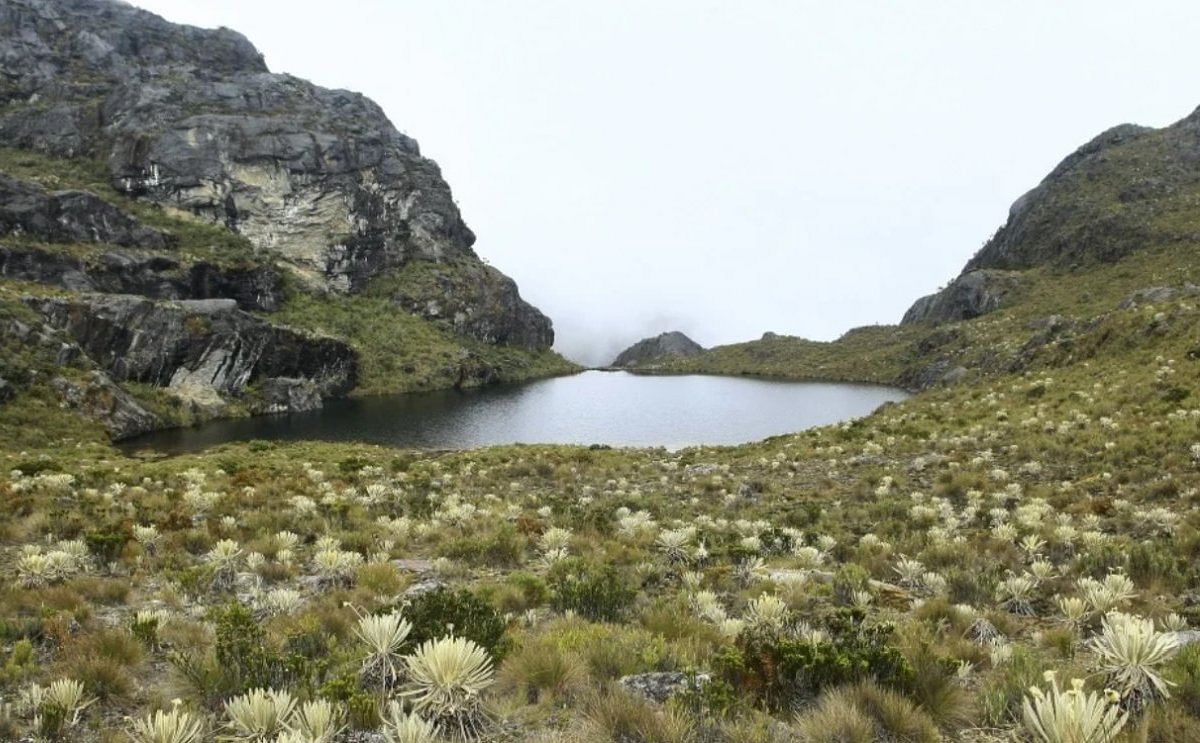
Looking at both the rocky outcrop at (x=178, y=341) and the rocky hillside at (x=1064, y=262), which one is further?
the rocky hillside at (x=1064, y=262)

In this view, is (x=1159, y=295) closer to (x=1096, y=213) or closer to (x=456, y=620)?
(x=456, y=620)

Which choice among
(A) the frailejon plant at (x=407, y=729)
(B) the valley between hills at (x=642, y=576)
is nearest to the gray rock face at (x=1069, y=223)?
(B) the valley between hills at (x=642, y=576)

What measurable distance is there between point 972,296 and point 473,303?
111 metres

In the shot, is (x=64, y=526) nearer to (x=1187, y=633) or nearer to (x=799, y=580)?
(x=799, y=580)

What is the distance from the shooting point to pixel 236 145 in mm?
132125

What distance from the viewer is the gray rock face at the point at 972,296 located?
11312cm

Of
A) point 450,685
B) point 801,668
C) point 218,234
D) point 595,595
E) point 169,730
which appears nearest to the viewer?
point 169,730

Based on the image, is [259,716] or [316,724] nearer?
[316,724]

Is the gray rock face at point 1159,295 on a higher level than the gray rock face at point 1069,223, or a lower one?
lower

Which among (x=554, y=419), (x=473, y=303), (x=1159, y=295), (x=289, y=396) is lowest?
(x=554, y=419)

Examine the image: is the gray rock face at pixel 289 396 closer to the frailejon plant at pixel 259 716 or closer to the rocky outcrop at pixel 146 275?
the rocky outcrop at pixel 146 275

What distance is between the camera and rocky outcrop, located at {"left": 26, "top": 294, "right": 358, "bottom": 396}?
65000mm

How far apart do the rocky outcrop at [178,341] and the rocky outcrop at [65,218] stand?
28.0m

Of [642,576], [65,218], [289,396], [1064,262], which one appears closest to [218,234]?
[65,218]
